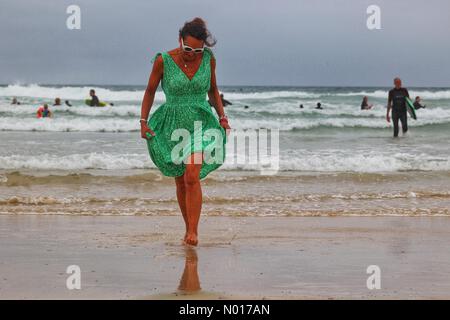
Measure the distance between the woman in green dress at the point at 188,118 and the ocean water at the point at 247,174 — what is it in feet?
9.30

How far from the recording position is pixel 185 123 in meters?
6.51

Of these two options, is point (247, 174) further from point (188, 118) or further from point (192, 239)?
point (188, 118)

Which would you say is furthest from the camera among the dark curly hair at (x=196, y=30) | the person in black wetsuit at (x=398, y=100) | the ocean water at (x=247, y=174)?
the person in black wetsuit at (x=398, y=100)

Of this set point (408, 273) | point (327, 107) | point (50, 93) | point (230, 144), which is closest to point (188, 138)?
point (408, 273)

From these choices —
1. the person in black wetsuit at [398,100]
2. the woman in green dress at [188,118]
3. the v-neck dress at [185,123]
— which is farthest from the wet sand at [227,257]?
the person in black wetsuit at [398,100]

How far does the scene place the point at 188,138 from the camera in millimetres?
6547

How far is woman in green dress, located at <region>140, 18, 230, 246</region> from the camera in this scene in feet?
21.1

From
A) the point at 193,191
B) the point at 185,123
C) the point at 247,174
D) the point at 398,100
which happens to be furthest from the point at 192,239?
the point at 398,100

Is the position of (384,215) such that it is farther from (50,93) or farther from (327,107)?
(50,93)

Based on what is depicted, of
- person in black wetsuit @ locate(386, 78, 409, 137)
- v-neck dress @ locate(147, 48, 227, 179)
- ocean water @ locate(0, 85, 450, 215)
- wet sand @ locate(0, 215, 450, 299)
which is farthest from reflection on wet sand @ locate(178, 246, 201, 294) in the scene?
person in black wetsuit @ locate(386, 78, 409, 137)

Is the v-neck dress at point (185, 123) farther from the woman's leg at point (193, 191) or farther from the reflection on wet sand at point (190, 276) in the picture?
the reflection on wet sand at point (190, 276)

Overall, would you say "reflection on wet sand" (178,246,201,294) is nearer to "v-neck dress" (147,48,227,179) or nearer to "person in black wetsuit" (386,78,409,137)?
"v-neck dress" (147,48,227,179)

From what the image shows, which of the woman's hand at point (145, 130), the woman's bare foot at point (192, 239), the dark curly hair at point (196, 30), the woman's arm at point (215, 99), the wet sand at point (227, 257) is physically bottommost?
the wet sand at point (227, 257)

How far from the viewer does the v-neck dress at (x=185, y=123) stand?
21.2 feet
